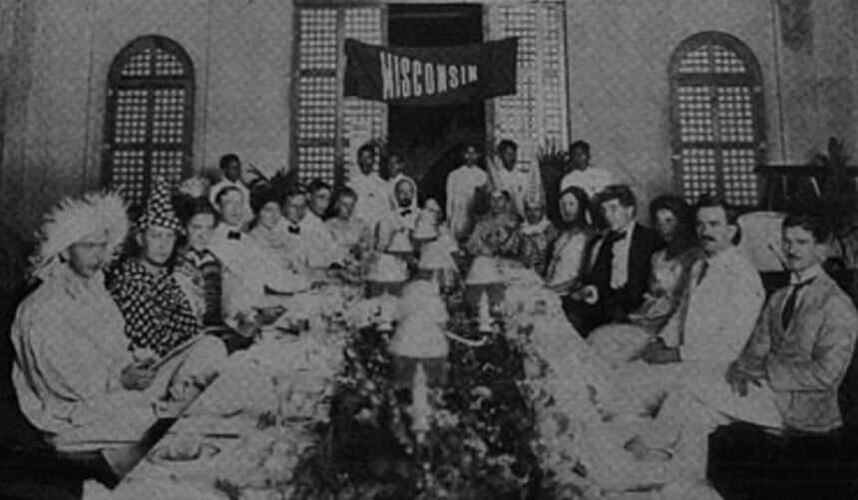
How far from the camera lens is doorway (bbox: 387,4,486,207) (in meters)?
5.32

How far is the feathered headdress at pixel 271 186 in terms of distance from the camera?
4.37 metres

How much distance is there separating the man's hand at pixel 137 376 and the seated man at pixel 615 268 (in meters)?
1.59

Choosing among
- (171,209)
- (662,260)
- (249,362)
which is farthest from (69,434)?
(662,260)

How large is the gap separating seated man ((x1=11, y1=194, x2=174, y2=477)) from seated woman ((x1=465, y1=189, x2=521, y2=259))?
1.56 meters

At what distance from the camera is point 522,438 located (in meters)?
2.88

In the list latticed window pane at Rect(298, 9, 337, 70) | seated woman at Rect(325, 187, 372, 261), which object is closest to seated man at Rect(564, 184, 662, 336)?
seated woman at Rect(325, 187, 372, 261)

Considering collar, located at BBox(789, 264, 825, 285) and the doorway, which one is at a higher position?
the doorway

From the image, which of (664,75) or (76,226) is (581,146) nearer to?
(664,75)

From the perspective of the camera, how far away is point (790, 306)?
345cm

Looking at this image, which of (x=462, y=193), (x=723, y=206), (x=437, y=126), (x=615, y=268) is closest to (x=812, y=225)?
(x=723, y=206)

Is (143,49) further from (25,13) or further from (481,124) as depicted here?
(481,124)

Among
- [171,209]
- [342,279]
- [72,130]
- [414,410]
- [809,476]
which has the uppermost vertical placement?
[72,130]

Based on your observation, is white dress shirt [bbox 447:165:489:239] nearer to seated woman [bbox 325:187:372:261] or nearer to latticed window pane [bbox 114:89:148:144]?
seated woman [bbox 325:187:372:261]

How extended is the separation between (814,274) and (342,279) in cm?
183
